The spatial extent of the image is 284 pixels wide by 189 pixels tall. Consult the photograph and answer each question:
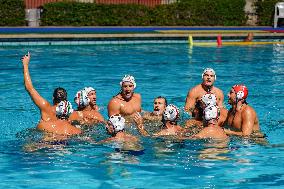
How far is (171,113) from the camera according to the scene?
10.4 m

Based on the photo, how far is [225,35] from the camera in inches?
1120

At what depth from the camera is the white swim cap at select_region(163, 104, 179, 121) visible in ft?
34.0

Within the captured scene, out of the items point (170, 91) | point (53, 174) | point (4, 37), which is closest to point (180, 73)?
point (170, 91)

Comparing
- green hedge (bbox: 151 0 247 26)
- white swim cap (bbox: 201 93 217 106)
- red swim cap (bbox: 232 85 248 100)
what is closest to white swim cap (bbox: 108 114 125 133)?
white swim cap (bbox: 201 93 217 106)

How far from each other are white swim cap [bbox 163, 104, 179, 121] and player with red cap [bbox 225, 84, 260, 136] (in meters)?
0.93

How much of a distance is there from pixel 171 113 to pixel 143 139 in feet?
2.05

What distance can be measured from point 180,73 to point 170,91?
3211 mm

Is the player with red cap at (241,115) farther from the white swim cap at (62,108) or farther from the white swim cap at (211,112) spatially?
the white swim cap at (62,108)

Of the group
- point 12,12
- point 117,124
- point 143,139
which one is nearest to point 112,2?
point 12,12

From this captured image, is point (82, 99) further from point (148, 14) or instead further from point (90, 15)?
point (148, 14)

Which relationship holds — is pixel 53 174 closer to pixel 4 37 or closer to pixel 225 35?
pixel 4 37

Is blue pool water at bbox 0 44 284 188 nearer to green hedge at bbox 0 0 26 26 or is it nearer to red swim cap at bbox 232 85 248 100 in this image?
red swim cap at bbox 232 85 248 100

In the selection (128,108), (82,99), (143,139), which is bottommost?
(143,139)

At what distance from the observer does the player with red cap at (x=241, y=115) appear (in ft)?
35.3
